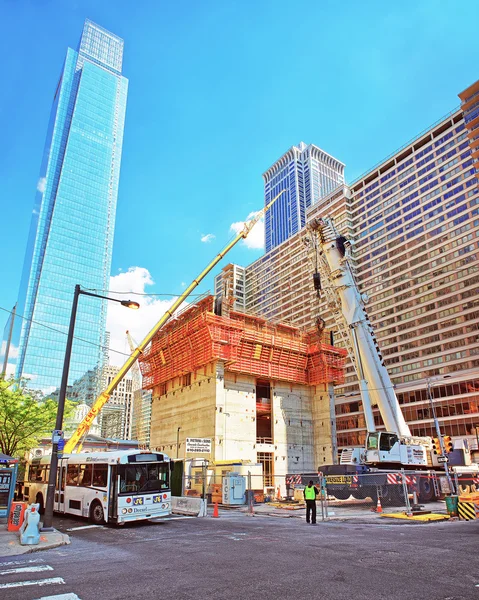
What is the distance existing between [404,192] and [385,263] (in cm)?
1542

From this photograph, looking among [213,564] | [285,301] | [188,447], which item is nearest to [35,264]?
[285,301]

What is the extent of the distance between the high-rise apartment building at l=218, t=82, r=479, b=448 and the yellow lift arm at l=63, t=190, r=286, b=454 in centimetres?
2926

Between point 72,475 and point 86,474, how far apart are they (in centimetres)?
167

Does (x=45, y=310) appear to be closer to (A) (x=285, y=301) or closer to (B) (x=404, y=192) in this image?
(A) (x=285, y=301)

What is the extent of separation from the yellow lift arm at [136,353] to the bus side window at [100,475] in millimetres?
15792

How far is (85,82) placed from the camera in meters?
185

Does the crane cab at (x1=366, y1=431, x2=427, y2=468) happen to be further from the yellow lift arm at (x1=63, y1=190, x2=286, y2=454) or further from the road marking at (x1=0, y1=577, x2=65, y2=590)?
the road marking at (x1=0, y1=577, x2=65, y2=590)

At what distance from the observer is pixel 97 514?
17.9 meters

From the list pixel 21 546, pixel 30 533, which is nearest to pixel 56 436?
pixel 30 533

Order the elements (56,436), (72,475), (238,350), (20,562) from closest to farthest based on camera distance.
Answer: (20,562) → (56,436) → (72,475) → (238,350)

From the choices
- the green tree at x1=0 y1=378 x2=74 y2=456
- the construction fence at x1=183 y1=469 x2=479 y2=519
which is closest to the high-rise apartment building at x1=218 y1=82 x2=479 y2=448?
the construction fence at x1=183 y1=469 x2=479 y2=519

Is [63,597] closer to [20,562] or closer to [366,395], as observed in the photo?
[20,562]

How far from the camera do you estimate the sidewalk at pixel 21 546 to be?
37.4 feet

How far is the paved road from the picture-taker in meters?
6.86
